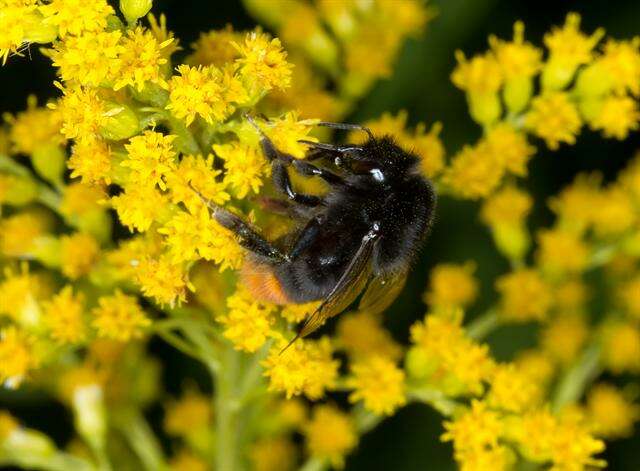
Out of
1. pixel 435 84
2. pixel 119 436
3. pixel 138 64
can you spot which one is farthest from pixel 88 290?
pixel 435 84

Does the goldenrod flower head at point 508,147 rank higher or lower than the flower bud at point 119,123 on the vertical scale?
higher

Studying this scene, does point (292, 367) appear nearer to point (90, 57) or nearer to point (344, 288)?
point (344, 288)

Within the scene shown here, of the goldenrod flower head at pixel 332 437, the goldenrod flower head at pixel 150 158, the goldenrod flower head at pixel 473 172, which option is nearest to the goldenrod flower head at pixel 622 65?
the goldenrod flower head at pixel 473 172

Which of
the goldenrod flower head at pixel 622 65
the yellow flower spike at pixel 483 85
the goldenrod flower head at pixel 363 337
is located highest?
the goldenrod flower head at pixel 622 65

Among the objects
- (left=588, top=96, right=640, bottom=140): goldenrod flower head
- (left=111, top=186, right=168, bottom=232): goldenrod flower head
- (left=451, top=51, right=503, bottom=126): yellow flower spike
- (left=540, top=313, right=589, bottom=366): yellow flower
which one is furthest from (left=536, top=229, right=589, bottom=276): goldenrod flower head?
(left=111, top=186, right=168, bottom=232): goldenrod flower head

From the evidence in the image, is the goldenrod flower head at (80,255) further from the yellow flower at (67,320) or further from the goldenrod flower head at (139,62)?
the goldenrod flower head at (139,62)

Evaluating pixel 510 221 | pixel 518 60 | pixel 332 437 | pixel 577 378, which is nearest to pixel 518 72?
pixel 518 60
